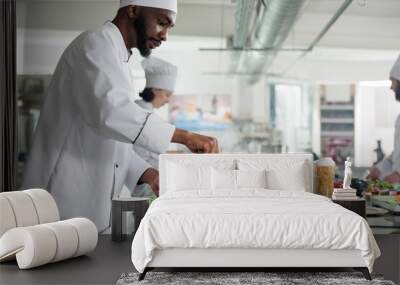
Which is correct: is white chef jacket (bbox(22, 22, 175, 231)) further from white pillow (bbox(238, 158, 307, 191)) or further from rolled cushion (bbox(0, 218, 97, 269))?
rolled cushion (bbox(0, 218, 97, 269))

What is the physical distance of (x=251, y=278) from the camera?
15.4 ft

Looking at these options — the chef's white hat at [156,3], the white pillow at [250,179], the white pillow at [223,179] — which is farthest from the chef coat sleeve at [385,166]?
the chef's white hat at [156,3]

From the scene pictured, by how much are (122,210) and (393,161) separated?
2.90 m

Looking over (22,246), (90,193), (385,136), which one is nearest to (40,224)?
(22,246)

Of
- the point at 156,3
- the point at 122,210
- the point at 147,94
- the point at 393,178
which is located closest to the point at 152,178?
the point at 122,210

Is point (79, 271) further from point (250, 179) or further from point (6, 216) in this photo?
point (250, 179)

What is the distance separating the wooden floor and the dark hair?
5.52 ft

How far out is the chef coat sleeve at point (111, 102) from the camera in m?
6.29

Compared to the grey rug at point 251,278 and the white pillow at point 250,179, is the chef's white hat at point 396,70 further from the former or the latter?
Answer: the grey rug at point 251,278

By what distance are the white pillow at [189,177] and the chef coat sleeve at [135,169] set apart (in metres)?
0.39

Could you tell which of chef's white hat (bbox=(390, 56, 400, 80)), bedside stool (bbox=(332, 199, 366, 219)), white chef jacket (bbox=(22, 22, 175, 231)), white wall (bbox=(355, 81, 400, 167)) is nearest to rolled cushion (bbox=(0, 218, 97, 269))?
white chef jacket (bbox=(22, 22, 175, 231))

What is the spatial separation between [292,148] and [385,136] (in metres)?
1.02

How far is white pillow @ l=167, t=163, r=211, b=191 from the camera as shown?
247 inches

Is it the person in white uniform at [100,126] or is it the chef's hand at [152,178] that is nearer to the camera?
the person in white uniform at [100,126]
